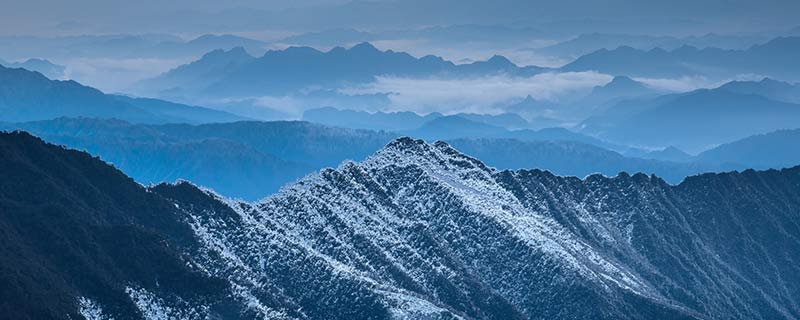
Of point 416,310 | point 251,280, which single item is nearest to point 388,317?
point 416,310

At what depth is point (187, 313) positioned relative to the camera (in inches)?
7077

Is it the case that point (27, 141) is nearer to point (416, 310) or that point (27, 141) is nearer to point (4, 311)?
point (4, 311)

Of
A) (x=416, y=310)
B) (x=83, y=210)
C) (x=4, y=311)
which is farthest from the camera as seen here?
(x=416, y=310)

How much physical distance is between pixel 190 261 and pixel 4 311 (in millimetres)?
35659

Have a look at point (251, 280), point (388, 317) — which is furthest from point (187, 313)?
point (388, 317)

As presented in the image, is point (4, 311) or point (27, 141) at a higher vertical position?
point (27, 141)

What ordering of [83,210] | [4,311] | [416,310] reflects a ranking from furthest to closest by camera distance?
[416,310]
[83,210]
[4,311]

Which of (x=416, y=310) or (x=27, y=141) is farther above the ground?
(x=27, y=141)

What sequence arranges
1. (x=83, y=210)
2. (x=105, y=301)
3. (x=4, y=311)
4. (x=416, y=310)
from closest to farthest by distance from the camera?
(x=4, y=311) → (x=105, y=301) → (x=83, y=210) → (x=416, y=310)

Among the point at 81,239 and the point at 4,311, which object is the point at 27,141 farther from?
the point at 4,311

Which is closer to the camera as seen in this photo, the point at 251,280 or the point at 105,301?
the point at 105,301

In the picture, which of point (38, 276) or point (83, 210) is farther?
point (83, 210)

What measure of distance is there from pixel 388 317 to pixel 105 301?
46.1 meters

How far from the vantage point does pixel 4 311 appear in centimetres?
15688
